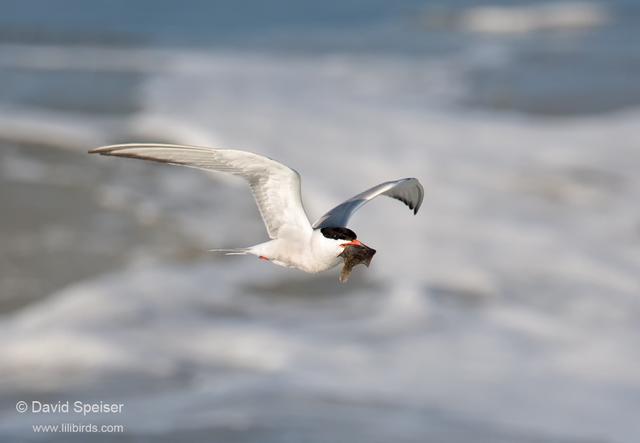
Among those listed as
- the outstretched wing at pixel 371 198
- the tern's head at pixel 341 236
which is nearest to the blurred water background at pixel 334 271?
the outstretched wing at pixel 371 198

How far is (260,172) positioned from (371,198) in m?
0.44

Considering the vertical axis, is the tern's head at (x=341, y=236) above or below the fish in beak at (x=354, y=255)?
above

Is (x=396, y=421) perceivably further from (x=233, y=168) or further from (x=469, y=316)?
(x=233, y=168)

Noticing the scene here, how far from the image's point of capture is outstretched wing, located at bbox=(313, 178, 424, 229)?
3863 millimetres

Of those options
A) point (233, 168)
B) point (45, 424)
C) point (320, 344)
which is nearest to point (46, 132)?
point (320, 344)

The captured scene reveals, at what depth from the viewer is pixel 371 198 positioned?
4.01 m

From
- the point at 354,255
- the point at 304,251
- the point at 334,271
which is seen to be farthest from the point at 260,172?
the point at 334,271

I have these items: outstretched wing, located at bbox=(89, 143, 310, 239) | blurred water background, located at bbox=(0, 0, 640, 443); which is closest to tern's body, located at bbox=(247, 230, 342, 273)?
outstretched wing, located at bbox=(89, 143, 310, 239)

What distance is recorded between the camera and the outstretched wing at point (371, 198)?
3.86m

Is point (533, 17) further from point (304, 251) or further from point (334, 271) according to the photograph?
point (304, 251)

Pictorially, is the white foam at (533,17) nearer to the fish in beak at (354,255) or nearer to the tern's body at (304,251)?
the tern's body at (304,251)

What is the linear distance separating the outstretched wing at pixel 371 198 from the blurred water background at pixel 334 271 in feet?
10.8

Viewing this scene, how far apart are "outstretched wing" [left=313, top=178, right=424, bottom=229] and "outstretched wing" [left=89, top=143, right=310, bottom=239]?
87mm

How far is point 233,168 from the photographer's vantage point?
4.08 meters
